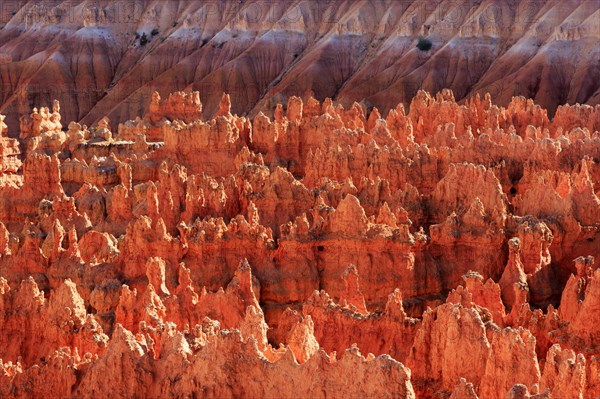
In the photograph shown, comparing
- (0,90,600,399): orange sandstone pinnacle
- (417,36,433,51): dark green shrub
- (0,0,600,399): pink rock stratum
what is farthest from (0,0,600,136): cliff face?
(0,90,600,399): orange sandstone pinnacle

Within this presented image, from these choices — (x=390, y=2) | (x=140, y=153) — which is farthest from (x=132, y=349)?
(x=390, y=2)

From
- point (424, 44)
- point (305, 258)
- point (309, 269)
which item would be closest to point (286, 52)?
point (424, 44)

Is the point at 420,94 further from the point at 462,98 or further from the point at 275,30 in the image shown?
the point at 275,30

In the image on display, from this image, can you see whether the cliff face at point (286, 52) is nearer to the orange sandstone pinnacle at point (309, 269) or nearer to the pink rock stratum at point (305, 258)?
the pink rock stratum at point (305, 258)

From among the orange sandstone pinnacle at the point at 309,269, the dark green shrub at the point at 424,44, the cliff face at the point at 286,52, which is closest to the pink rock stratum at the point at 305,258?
the orange sandstone pinnacle at the point at 309,269

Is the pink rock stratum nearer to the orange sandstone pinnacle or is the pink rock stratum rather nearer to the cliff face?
the orange sandstone pinnacle

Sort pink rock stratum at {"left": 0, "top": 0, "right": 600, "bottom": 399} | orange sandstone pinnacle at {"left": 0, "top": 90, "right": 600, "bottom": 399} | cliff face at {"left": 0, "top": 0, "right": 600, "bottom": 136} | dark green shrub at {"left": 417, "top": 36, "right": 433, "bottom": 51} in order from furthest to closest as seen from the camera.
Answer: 1. dark green shrub at {"left": 417, "top": 36, "right": 433, "bottom": 51}
2. cliff face at {"left": 0, "top": 0, "right": 600, "bottom": 136}
3. pink rock stratum at {"left": 0, "top": 0, "right": 600, "bottom": 399}
4. orange sandstone pinnacle at {"left": 0, "top": 90, "right": 600, "bottom": 399}
